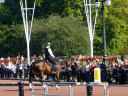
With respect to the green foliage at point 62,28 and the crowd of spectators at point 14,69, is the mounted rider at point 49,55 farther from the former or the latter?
the green foliage at point 62,28

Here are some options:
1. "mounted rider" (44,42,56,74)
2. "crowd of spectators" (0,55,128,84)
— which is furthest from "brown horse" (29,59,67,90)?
"crowd of spectators" (0,55,128,84)

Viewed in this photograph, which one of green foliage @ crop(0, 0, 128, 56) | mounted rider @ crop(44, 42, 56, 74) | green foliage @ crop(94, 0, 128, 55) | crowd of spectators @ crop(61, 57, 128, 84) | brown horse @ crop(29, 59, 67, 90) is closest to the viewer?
mounted rider @ crop(44, 42, 56, 74)

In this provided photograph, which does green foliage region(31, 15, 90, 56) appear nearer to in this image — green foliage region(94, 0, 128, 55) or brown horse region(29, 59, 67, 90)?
green foliage region(94, 0, 128, 55)

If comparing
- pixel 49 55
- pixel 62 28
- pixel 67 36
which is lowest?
pixel 49 55

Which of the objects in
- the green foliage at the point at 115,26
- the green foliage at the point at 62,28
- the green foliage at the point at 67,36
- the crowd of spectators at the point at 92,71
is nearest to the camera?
the crowd of spectators at the point at 92,71

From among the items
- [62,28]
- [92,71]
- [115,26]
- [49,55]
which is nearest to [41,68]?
[49,55]

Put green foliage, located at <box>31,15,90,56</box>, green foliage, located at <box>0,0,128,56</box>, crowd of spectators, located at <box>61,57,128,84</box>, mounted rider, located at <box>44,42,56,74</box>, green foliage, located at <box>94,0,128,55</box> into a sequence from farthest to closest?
green foliage, located at <box>94,0,128,55</box>, green foliage, located at <box>0,0,128,56</box>, green foliage, located at <box>31,15,90,56</box>, crowd of spectators, located at <box>61,57,128,84</box>, mounted rider, located at <box>44,42,56,74</box>

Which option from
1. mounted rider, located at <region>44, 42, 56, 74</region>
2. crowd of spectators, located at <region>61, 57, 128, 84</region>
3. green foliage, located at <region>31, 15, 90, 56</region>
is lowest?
crowd of spectators, located at <region>61, 57, 128, 84</region>

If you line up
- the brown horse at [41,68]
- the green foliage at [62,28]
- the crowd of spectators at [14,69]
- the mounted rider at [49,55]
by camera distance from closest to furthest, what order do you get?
the mounted rider at [49,55]
the brown horse at [41,68]
the crowd of spectators at [14,69]
the green foliage at [62,28]

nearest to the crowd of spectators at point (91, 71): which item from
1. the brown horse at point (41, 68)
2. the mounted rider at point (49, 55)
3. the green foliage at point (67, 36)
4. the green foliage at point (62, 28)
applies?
the brown horse at point (41, 68)

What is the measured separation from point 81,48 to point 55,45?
3739mm

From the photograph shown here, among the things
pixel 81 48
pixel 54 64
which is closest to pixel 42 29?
pixel 81 48

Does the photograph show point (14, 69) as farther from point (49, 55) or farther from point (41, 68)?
point (49, 55)

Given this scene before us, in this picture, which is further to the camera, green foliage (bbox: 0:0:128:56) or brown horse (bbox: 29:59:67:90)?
green foliage (bbox: 0:0:128:56)
